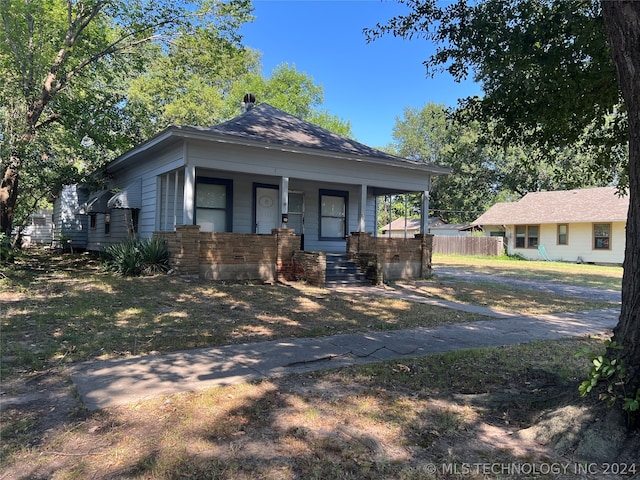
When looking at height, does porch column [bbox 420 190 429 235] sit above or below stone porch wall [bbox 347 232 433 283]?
above

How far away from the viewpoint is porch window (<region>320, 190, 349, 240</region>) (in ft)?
49.4

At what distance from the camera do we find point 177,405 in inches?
139

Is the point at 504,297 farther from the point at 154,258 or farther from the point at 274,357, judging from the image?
the point at 154,258

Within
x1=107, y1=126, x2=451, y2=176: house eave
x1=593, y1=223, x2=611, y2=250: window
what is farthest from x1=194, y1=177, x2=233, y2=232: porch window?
x1=593, y1=223, x2=611, y2=250: window

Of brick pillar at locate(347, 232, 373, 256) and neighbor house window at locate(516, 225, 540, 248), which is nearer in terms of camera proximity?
brick pillar at locate(347, 232, 373, 256)

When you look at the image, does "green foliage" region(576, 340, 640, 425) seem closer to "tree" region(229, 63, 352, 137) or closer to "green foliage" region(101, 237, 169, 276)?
"green foliage" region(101, 237, 169, 276)

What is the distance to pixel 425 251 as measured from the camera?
45.2 ft

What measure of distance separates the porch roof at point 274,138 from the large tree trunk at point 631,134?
9012 millimetres

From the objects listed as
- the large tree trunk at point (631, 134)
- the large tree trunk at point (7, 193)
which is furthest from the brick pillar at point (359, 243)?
the large tree trunk at point (631, 134)

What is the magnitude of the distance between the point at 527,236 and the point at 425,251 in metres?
21.9

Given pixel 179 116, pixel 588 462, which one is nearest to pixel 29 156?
pixel 588 462

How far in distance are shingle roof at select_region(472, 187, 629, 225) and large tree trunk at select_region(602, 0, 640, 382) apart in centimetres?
2582

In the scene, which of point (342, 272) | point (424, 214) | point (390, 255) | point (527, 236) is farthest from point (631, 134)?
point (527, 236)

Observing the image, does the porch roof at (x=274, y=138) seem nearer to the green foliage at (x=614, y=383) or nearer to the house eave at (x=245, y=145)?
the house eave at (x=245, y=145)
